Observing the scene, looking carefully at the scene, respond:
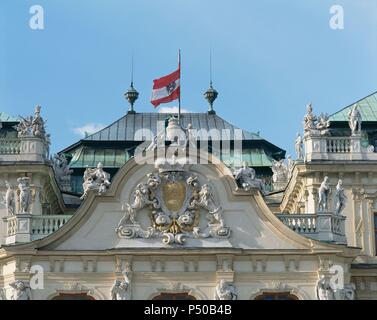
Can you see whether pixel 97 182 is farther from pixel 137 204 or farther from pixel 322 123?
pixel 322 123

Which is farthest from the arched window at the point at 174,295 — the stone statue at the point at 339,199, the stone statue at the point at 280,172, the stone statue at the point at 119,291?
the stone statue at the point at 280,172

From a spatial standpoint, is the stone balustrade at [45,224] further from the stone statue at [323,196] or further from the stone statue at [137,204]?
the stone statue at [323,196]

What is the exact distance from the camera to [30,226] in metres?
53.4

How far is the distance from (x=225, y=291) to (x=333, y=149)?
11.2m

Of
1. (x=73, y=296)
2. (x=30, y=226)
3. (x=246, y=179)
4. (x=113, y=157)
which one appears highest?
(x=113, y=157)

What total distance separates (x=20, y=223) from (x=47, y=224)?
48.5 inches

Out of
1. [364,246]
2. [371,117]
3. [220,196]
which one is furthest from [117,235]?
[371,117]

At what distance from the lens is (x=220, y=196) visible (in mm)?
53469

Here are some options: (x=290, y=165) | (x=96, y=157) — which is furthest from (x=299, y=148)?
(x=96, y=157)

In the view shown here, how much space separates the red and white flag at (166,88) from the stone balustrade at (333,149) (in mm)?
6788

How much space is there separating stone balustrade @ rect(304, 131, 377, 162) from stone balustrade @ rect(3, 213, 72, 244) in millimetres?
12817

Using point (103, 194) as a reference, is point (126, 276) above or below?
below
